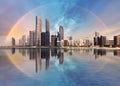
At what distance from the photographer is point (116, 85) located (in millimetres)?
39688

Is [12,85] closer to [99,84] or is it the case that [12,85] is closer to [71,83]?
[71,83]

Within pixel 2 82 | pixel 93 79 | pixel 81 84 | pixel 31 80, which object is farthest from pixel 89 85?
pixel 2 82

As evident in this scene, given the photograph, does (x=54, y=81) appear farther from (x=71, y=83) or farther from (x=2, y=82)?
(x=2, y=82)

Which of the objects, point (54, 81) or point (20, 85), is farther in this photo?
point (54, 81)

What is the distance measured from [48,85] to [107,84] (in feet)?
28.3

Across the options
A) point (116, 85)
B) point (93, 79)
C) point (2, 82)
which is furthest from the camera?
point (93, 79)

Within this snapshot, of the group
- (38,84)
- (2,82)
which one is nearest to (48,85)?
(38,84)

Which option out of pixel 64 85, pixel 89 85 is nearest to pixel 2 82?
pixel 64 85

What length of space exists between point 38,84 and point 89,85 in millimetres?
7443

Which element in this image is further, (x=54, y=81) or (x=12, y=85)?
(x=54, y=81)

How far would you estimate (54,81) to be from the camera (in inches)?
1722

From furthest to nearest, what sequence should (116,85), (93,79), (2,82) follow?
(93,79)
(2,82)
(116,85)

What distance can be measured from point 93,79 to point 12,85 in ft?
44.9

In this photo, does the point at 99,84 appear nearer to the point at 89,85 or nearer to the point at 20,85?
the point at 89,85
